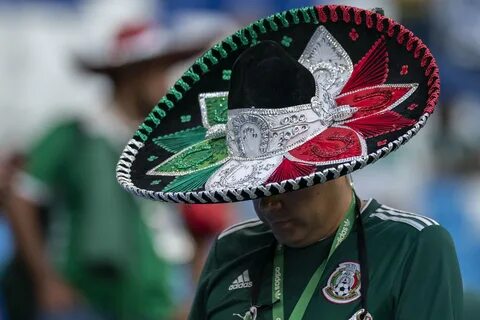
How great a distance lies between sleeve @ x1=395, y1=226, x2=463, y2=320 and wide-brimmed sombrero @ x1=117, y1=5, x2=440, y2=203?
0.95 ft

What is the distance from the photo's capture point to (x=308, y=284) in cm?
352

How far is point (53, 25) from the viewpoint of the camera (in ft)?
33.2

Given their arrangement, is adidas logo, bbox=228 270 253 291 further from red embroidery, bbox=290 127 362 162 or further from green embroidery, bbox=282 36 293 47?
green embroidery, bbox=282 36 293 47

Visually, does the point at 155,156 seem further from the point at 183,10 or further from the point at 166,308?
the point at 183,10

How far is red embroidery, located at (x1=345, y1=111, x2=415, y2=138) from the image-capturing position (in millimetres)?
3355

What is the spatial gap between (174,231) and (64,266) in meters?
0.97

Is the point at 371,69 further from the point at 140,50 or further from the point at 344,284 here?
the point at 140,50

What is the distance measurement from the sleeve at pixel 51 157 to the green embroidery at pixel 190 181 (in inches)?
125

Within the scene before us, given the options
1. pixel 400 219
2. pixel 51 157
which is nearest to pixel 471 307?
pixel 400 219

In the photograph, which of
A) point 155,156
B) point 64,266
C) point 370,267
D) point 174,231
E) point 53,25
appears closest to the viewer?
point 370,267

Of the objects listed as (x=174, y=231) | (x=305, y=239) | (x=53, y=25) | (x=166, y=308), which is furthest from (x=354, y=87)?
(x=53, y=25)

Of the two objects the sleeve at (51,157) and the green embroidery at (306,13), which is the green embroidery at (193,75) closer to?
the green embroidery at (306,13)

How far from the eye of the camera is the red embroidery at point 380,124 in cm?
336

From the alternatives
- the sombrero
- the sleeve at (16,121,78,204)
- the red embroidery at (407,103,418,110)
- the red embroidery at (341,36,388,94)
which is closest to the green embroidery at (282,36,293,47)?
the red embroidery at (341,36,388,94)
